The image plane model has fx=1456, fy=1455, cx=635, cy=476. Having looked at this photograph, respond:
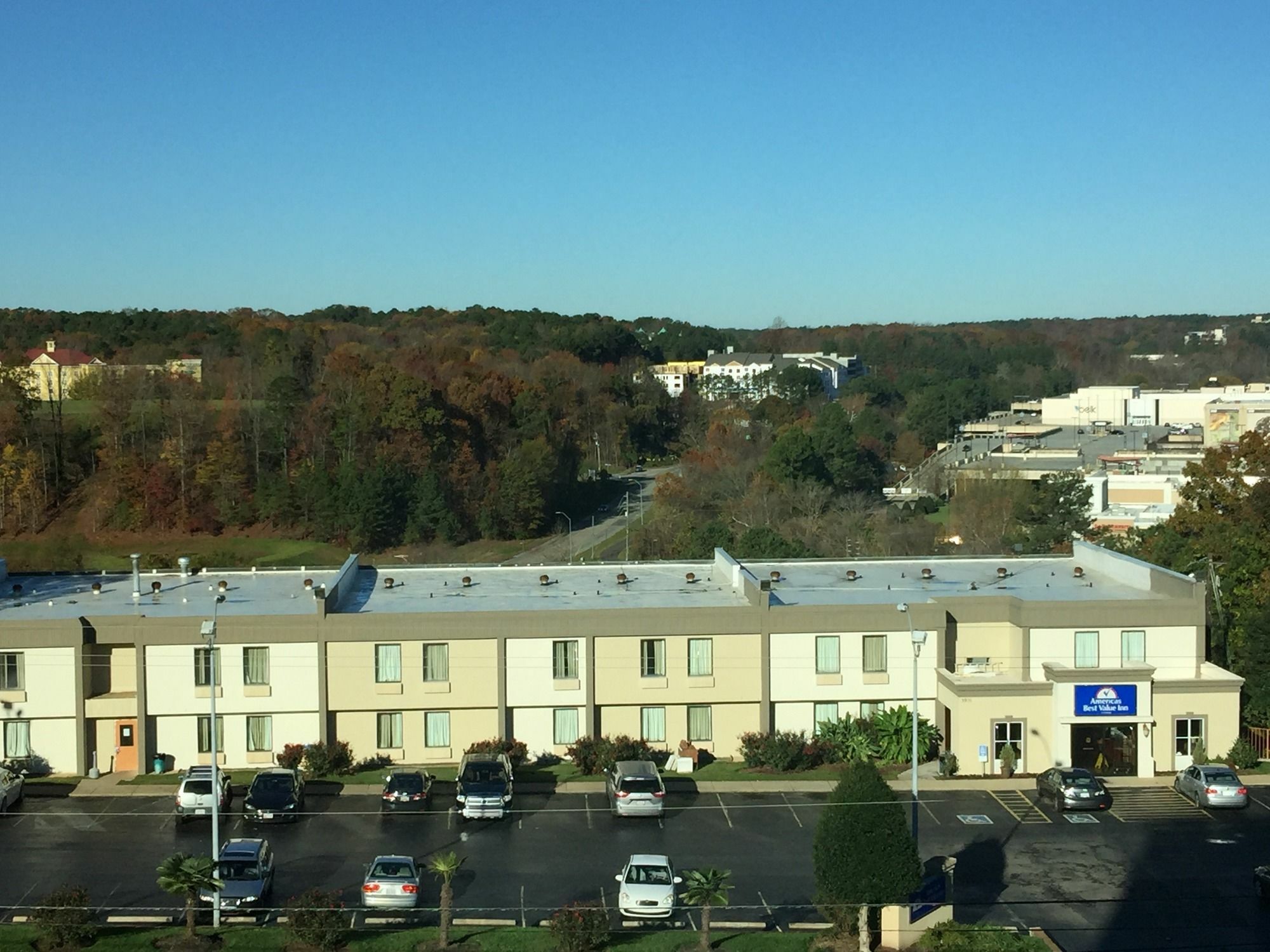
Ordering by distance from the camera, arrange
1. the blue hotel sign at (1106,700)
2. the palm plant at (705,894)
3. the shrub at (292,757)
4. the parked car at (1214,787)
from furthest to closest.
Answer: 1. the blue hotel sign at (1106,700)
2. the shrub at (292,757)
3. the parked car at (1214,787)
4. the palm plant at (705,894)

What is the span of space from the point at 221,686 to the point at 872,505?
7158 centimetres

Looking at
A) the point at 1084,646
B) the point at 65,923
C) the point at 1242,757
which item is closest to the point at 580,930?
the point at 65,923

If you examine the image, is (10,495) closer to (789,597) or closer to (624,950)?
(789,597)

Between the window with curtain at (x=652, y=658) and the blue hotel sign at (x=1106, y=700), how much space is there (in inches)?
400

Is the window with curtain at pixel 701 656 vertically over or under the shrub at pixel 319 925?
over

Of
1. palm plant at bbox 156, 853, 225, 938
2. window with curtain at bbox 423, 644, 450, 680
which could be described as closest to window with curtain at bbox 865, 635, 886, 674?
window with curtain at bbox 423, 644, 450, 680

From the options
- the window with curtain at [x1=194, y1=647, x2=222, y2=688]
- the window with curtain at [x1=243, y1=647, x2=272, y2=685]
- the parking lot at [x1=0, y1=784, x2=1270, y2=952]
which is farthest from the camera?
the window with curtain at [x1=243, y1=647, x2=272, y2=685]

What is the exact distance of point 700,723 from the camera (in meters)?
37.1

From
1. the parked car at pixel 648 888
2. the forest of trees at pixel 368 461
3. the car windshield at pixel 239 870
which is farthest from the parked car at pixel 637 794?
the forest of trees at pixel 368 461

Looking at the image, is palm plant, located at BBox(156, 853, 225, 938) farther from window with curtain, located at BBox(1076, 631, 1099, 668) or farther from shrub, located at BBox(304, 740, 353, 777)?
window with curtain, located at BBox(1076, 631, 1099, 668)

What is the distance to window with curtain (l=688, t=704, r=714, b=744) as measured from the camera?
1459 inches

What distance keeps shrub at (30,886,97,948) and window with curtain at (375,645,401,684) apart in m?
13.4

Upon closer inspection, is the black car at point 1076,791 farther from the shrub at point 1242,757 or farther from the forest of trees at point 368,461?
the forest of trees at point 368,461

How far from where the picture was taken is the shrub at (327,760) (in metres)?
35.1
